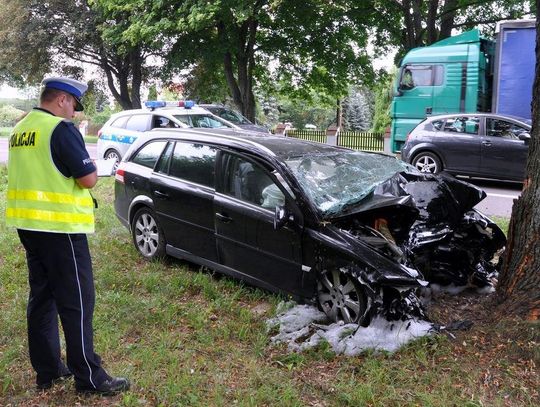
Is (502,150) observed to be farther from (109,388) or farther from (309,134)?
(309,134)

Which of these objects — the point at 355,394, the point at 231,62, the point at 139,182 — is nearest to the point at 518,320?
the point at 355,394

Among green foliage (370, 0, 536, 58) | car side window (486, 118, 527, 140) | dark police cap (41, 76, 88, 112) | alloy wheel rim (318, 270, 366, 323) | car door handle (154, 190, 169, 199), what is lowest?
alloy wheel rim (318, 270, 366, 323)

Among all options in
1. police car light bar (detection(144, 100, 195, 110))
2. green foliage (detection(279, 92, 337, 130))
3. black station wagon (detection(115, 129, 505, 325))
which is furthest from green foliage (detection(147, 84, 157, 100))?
green foliage (detection(279, 92, 337, 130))

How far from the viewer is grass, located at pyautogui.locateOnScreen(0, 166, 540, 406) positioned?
3.15 metres

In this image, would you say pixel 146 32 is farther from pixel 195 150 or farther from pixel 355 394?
pixel 355 394

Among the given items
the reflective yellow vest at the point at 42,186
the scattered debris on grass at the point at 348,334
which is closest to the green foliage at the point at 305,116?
the scattered debris on grass at the point at 348,334

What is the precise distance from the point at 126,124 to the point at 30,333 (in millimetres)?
10313

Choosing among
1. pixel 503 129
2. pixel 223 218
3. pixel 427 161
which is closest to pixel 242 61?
pixel 427 161

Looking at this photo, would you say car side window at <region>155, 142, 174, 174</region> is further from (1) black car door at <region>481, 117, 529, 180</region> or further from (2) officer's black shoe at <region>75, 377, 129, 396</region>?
(1) black car door at <region>481, 117, 529, 180</region>

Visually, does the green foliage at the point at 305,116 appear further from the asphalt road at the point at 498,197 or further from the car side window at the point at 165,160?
the car side window at the point at 165,160

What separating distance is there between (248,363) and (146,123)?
9.82 meters

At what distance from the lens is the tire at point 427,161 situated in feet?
39.4

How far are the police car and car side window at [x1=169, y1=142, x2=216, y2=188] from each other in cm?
694

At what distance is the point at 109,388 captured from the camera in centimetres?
315
